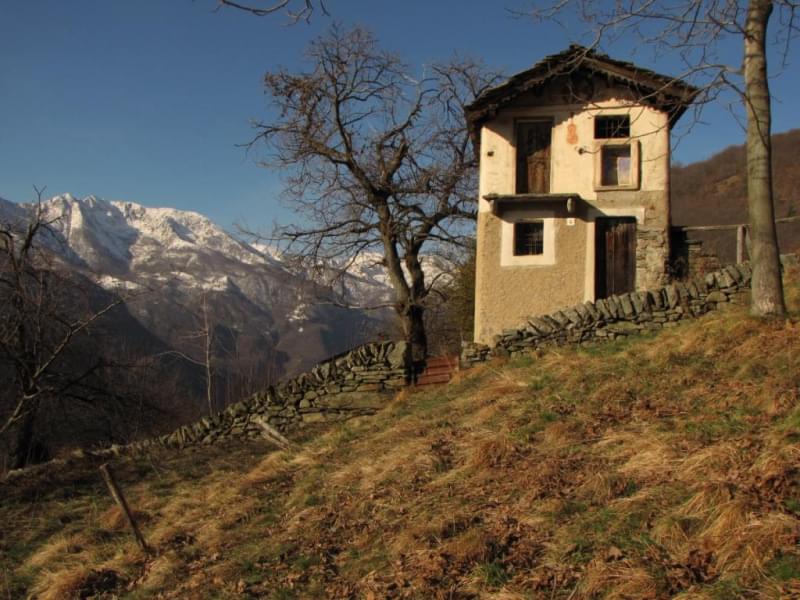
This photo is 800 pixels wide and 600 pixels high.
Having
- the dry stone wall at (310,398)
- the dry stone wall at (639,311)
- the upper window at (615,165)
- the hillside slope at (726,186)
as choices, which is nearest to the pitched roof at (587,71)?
the upper window at (615,165)

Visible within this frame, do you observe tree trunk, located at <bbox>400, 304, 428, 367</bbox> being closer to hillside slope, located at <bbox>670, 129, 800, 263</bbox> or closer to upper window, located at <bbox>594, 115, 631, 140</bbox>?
upper window, located at <bbox>594, 115, 631, 140</bbox>

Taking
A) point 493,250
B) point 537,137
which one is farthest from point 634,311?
point 537,137

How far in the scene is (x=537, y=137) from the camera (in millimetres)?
15391

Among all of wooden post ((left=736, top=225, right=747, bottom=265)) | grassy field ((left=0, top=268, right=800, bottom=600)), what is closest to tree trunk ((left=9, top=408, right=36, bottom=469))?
grassy field ((left=0, top=268, right=800, bottom=600))

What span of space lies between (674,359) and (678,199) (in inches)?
2264

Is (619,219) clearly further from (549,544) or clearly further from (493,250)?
(549,544)

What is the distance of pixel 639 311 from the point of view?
472 inches

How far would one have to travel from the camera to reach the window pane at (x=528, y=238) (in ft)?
49.8

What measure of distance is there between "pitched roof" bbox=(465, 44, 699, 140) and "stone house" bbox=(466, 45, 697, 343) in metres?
0.02

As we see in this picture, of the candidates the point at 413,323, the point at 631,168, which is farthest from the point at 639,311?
the point at 413,323

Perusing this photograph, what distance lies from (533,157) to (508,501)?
10778mm

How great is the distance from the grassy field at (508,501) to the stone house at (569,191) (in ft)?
12.8

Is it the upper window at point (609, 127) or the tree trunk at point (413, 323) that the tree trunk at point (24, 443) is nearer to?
the tree trunk at point (413, 323)

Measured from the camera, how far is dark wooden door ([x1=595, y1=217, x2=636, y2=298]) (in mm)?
14828
